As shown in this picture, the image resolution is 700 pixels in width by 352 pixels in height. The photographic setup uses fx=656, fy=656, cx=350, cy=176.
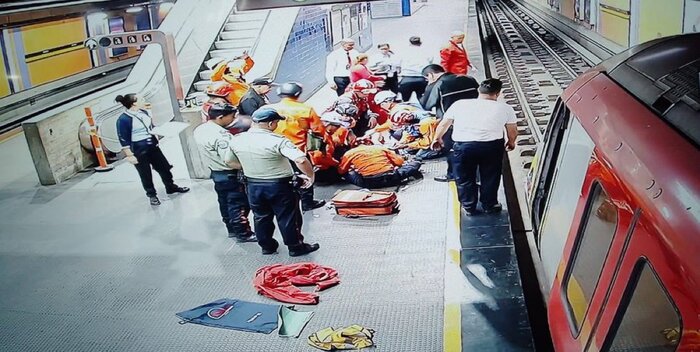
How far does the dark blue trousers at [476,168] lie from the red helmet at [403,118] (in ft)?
10.1

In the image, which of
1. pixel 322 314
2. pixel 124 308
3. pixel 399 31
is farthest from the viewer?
pixel 399 31

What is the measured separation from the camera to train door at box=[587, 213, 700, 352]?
1933 mm

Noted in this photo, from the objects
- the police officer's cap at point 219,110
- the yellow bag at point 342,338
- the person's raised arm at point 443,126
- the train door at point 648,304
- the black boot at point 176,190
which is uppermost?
the train door at point 648,304

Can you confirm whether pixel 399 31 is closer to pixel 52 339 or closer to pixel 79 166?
pixel 79 166

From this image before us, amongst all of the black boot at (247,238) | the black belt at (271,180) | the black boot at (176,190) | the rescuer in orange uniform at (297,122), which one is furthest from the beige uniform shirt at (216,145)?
the black boot at (176,190)

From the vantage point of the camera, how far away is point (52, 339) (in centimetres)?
545

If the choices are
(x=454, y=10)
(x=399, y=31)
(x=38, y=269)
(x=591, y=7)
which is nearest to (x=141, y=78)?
(x=38, y=269)

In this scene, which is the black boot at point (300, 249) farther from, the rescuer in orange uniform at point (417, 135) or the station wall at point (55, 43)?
the station wall at point (55, 43)

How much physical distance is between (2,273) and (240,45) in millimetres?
7913

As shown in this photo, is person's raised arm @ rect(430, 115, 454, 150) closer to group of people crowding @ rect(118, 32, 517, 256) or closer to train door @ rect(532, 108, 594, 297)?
group of people crowding @ rect(118, 32, 517, 256)

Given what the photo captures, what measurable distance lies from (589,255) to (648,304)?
829 mm

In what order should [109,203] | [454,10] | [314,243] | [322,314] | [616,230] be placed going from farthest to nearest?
1. [454,10]
2. [109,203]
3. [314,243]
4. [322,314]
5. [616,230]

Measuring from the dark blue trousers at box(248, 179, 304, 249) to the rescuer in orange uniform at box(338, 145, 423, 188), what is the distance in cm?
192

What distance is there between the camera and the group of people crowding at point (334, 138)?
618 centimetres
